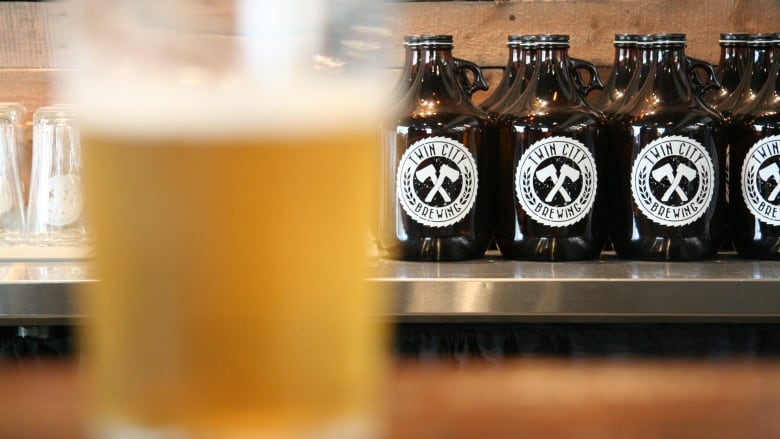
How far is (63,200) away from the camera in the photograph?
1736 mm

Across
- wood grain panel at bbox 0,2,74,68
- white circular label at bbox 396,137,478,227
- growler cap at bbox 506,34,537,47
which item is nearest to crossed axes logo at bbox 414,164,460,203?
white circular label at bbox 396,137,478,227

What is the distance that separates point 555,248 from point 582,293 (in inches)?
4.8

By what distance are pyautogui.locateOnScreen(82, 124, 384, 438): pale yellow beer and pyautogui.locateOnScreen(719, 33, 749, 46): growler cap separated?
1628 mm

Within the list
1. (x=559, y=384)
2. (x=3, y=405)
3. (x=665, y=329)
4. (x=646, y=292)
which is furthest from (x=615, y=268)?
(x=3, y=405)

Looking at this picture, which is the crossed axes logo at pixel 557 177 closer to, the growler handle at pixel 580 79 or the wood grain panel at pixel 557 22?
the growler handle at pixel 580 79

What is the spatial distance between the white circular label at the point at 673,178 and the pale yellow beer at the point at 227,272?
1.39m

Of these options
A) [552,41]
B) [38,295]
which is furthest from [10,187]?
[552,41]

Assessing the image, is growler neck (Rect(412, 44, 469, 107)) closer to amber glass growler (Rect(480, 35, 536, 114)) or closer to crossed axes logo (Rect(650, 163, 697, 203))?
amber glass growler (Rect(480, 35, 536, 114))

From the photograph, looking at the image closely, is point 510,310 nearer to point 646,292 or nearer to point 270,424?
point 646,292

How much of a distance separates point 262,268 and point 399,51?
180 centimetres

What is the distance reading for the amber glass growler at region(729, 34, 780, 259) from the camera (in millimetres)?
1641

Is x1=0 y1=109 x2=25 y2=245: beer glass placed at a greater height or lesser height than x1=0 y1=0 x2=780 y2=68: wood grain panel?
lesser

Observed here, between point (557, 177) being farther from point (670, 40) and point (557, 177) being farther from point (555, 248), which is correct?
point (670, 40)

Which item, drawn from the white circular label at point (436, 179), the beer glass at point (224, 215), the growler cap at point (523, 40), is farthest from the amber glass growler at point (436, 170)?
the beer glass at point (224, 215)
